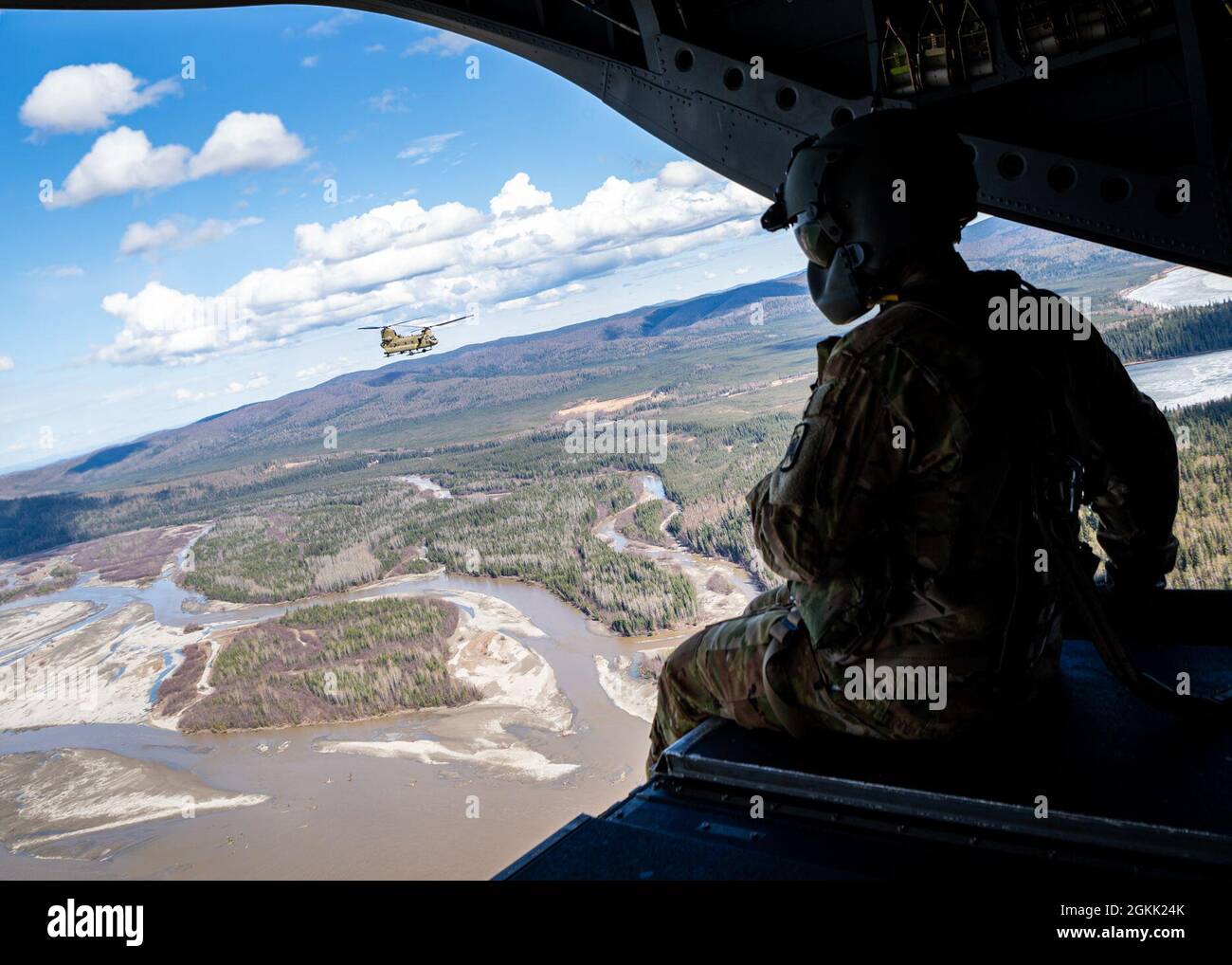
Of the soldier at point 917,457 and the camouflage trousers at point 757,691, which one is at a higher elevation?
the soldier at point 917,457

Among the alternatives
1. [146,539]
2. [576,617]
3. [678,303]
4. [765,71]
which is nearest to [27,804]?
[576,617]

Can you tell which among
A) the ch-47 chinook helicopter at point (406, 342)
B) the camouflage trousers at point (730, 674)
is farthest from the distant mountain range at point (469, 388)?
the camouflage trousers at point (730, 674)

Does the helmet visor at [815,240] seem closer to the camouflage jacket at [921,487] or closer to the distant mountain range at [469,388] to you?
the camouflage jacket at [921,487]

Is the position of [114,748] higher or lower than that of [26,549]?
lower

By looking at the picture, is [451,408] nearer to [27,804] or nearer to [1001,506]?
[27,804]

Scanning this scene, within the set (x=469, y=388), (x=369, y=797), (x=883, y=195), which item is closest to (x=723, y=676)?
(x=883, y=195)

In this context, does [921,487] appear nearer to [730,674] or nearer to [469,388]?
[730,674]
